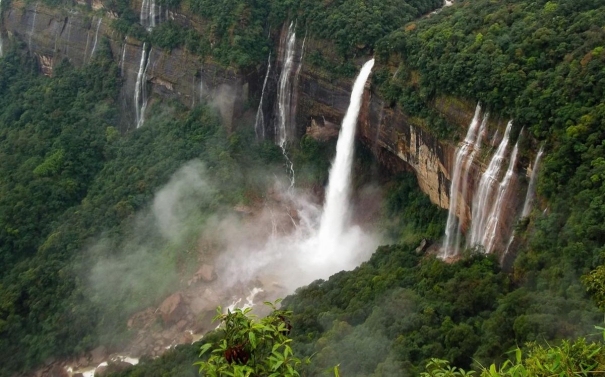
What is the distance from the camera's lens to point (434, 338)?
17.0m

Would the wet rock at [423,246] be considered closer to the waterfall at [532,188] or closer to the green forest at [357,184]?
the green forest at [357,184]

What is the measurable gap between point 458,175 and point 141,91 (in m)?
21.7

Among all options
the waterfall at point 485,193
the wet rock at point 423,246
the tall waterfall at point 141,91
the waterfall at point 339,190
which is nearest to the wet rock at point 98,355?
the waterfall at point 339,190

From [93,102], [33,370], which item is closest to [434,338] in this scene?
[33,370]

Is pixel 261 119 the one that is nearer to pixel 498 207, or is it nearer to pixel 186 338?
pixel 186 338

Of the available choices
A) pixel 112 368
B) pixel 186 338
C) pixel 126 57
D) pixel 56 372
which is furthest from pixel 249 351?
pixel 126 57

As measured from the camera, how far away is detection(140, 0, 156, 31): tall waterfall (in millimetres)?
36156

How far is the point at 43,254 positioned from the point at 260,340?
24444mm

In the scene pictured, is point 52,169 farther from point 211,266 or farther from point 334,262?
point 334,262

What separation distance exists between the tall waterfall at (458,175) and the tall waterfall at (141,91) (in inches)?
815

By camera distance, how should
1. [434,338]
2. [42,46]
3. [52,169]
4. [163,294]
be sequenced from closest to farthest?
1. [434,338]
2. [163,294]
3. [52,169]
4. [42,46]

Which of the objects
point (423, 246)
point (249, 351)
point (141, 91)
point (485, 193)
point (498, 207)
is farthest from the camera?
point (141, 91)

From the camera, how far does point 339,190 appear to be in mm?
29719

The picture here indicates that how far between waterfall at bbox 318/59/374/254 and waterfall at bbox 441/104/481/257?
6.55 metres
